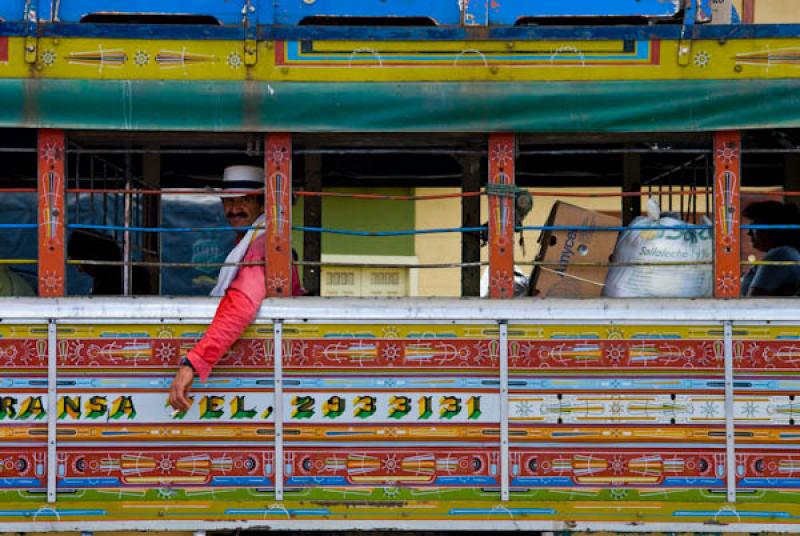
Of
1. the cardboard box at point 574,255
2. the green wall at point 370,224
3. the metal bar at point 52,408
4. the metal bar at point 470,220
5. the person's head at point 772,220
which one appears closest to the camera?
the metal bar at point 52,408

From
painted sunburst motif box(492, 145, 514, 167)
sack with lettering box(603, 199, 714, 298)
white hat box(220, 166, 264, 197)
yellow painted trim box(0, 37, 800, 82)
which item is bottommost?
sack with lettering box(603, 199, 714, 298)

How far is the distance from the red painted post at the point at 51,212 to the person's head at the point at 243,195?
0.65m

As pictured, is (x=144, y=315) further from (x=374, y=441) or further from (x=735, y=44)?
(x=735, y=44)

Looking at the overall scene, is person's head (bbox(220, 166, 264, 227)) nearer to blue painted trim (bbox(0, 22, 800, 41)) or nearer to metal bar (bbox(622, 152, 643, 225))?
blue painted trim (bbox(0, 22, 800, 41))

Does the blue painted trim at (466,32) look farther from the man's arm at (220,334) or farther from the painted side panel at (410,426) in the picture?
the painted side panel at (410,426)

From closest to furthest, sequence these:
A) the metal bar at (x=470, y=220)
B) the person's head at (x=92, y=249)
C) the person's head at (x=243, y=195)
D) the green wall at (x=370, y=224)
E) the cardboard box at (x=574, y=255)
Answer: the person's head at (x=243, y=195) < the cardboard box at (x=574, y=255) < the person's head at (x=92, y=249) < the metal bar at (x=470, y=220) < the green wall at (x=370, y=224)

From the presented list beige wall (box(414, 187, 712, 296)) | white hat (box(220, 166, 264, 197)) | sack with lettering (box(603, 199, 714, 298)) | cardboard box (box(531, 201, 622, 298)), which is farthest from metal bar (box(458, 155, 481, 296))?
beige wall (box(414, 187, 712, 296))

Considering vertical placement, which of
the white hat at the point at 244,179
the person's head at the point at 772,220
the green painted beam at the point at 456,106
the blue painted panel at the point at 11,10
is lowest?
the person's head at the point at 772,220

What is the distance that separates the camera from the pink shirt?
3.60 m

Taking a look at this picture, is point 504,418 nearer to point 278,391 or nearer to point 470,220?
point 278,391

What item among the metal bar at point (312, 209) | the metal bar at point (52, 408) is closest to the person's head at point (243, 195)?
the metal bar at point (312, 209)

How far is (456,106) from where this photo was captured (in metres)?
3.78

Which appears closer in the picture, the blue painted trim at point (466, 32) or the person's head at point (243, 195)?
the blue painted trim at point (466, 32)

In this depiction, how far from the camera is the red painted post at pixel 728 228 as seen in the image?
3840mm
